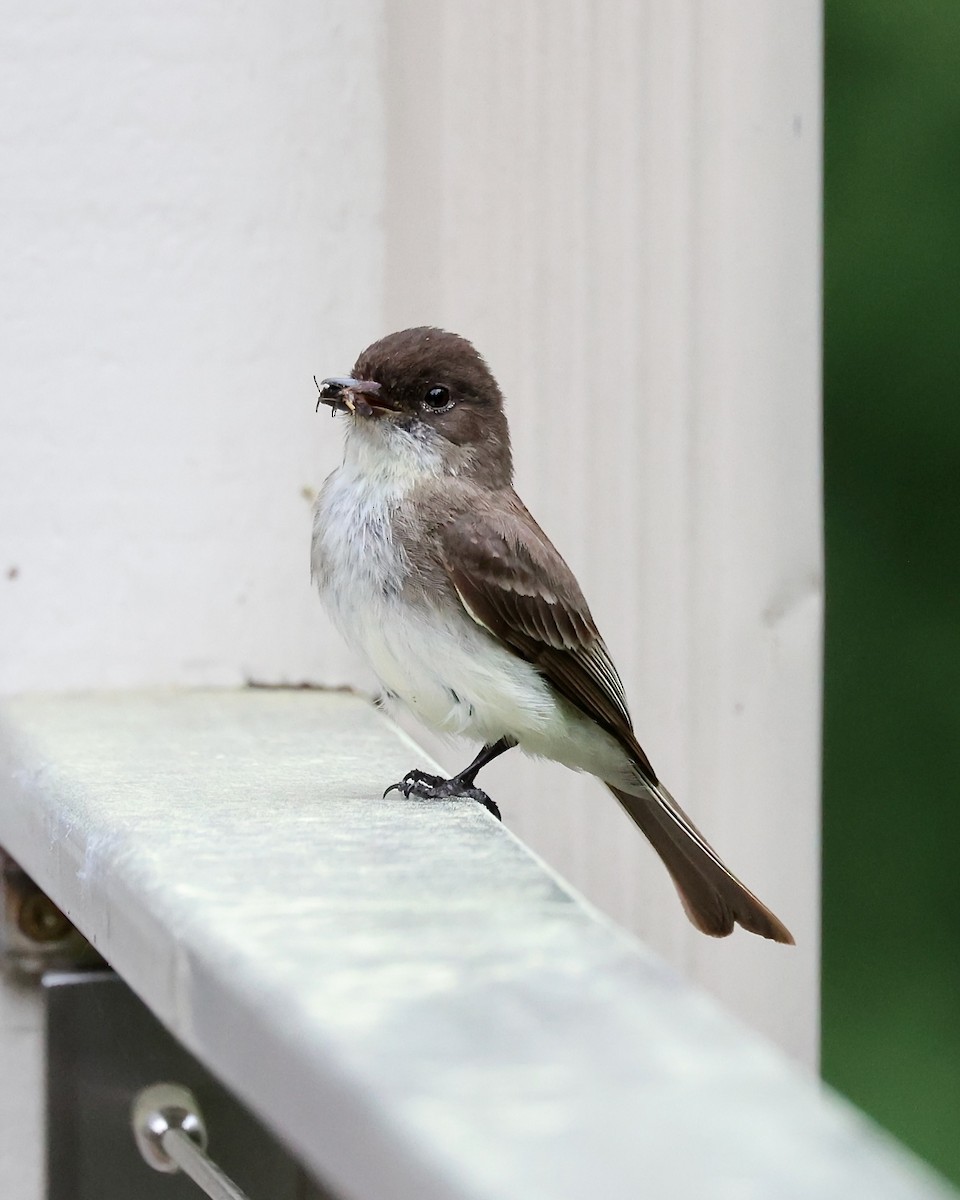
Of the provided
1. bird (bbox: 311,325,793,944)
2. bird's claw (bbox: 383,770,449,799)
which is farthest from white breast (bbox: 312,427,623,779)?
bird's claw (bbox: 383,770,449,799)

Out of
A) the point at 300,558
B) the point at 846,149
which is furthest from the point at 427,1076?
the point at 846,149

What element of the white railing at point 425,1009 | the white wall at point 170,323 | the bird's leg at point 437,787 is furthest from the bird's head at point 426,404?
the white railing at point 425,1009

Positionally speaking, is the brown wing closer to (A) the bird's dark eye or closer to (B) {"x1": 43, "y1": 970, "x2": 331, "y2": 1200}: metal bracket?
(A) the bird's dark eye

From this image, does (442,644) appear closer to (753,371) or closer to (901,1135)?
(753,371)

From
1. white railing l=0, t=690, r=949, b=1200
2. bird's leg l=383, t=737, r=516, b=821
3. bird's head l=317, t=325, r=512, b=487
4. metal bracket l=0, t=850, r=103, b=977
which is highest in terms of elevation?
bird's head l=317, t=325, r=512, b=487

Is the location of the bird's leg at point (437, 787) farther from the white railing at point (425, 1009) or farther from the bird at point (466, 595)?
the white railing at point (425, 1009)

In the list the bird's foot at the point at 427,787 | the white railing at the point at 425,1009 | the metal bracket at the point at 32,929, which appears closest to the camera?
the white railing at the point at 425,1009
